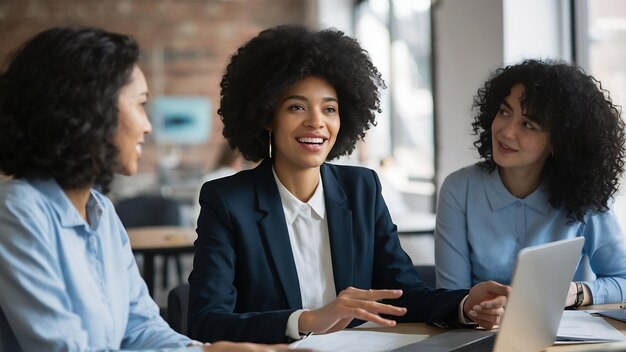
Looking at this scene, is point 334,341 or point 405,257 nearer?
point 334,341

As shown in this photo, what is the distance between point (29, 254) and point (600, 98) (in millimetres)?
1664

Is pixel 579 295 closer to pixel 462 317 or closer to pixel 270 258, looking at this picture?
pixel 462 317

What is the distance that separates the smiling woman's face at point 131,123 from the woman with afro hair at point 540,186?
3.63 ft

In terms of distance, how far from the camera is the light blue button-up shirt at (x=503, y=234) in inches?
89.0

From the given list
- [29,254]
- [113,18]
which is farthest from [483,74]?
[113,18]

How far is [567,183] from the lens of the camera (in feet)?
7.52

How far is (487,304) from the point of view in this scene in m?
1.74

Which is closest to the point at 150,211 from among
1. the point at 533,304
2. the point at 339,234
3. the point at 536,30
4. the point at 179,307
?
the point at 536,30

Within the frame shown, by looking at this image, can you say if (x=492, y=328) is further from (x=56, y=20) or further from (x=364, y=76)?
(x=56, y=20)

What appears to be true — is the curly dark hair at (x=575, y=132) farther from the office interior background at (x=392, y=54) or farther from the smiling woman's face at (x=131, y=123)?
the smiling woman's face at (x=131, y=123)

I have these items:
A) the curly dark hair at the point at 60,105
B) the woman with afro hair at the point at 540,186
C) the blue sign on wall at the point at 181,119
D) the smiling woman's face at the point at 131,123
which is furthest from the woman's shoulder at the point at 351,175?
the blue sign on wall at the point at 181,119

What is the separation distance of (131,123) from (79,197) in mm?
172

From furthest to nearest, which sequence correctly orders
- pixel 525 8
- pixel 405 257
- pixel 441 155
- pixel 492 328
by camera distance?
pixel 441 155 → pixel 525 8 → pixel 405 257 → pixel 492 328

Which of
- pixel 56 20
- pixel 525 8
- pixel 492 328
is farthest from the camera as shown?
pixel 56 20
